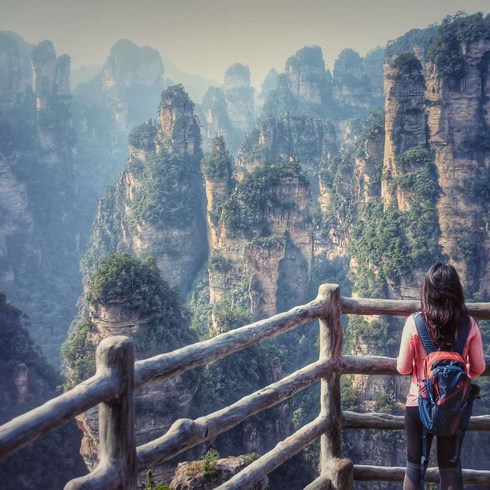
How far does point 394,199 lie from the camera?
27.8 meters

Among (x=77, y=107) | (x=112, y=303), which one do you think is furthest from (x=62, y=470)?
(x=77, y=107)

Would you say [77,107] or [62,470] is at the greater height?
[77,107]

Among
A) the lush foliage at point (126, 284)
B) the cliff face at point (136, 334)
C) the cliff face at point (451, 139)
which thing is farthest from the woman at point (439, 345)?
the cliff face at point (451, 139)

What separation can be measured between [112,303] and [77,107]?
67.3 metres

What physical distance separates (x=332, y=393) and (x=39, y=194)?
53.7m

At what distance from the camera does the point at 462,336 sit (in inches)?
120

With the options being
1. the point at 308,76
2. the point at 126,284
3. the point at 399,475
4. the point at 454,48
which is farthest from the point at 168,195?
the point at 308,76

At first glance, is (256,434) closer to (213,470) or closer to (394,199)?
(213,470)

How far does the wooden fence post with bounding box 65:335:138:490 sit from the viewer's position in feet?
8.98

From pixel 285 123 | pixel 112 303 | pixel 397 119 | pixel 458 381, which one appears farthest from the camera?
pixel 285 123

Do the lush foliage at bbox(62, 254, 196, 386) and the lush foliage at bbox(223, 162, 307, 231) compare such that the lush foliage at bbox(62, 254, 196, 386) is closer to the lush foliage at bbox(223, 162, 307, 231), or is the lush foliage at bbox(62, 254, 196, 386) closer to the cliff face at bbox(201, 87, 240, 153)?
the lush foliage at bbox(223, 162, 307, 231)

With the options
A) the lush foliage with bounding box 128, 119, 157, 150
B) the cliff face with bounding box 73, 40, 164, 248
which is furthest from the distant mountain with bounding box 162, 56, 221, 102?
the lush foliage with bounding box 128, 119, 157, 150

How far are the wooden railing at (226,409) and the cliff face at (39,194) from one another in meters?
37.2

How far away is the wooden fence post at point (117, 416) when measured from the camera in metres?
2.74
